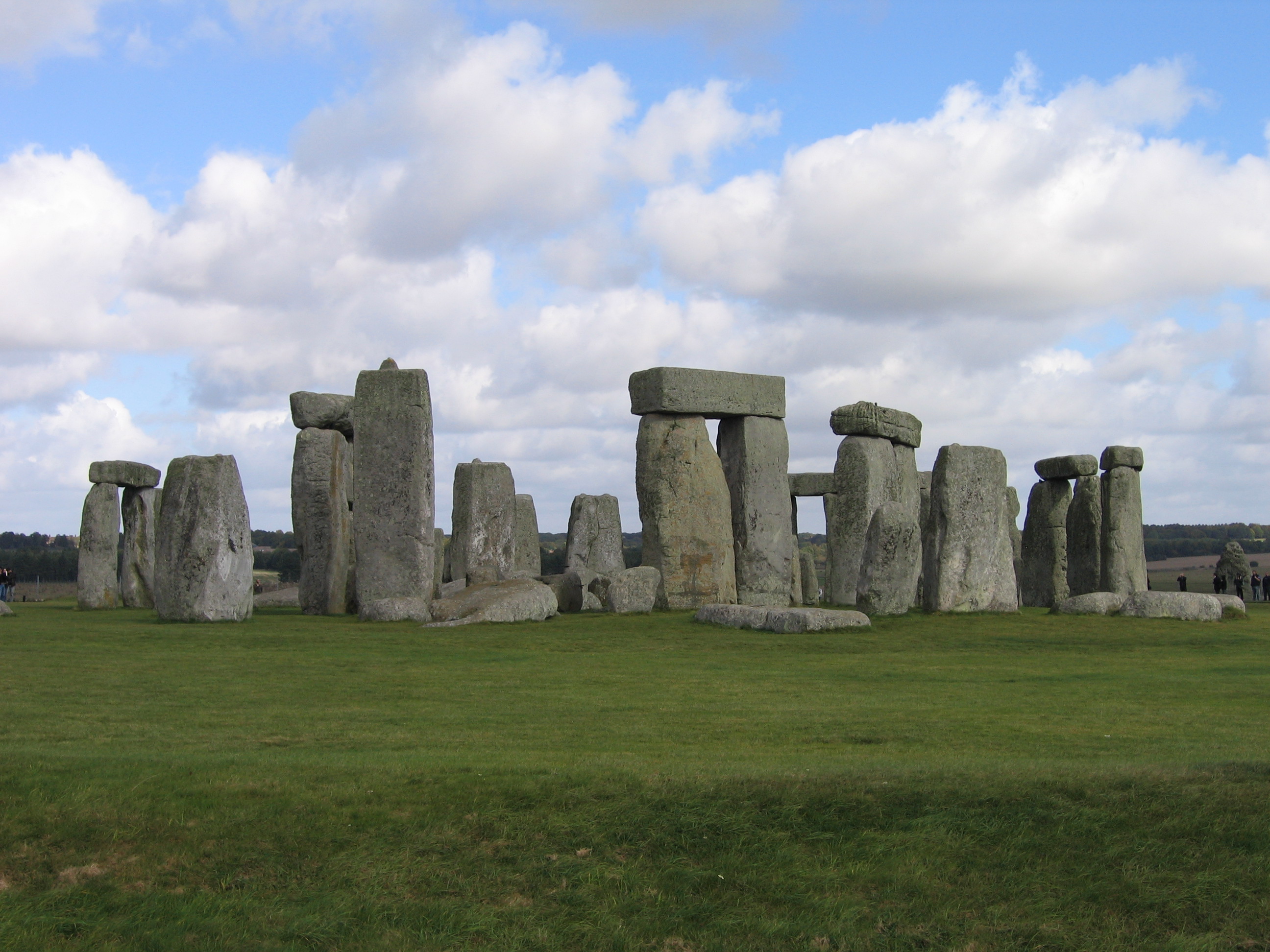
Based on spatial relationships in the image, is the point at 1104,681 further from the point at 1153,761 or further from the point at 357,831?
the point at 357,831

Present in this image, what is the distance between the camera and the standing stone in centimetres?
2350

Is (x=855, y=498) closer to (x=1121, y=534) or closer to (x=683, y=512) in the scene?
(x=683, y=512)

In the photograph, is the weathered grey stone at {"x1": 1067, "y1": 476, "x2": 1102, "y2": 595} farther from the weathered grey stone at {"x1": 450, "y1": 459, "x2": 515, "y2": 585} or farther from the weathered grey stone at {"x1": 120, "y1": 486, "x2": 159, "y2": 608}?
the weathered grey stone at {"x1": 120, "y1": 486, "x2": 159, "y2": 608}

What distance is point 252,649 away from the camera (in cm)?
1262

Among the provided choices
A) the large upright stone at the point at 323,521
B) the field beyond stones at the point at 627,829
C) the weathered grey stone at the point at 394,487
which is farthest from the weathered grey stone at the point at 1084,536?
the field beyond stones at the point at 627,829

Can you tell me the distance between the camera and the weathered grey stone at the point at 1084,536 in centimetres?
2398

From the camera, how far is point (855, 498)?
21234mm

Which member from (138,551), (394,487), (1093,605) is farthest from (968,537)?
(138,551)

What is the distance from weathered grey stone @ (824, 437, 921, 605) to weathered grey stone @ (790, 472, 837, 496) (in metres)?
5.94

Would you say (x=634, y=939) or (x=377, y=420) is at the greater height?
(x=377, y=420)

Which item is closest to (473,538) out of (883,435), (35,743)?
(883,435)

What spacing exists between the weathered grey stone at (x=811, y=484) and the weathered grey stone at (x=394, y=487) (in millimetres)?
13024

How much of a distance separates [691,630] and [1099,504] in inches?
492

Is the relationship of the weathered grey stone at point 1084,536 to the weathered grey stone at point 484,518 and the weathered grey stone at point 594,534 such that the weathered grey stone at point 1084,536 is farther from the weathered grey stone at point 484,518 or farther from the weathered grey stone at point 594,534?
the weathered grey stone at point 484,518
